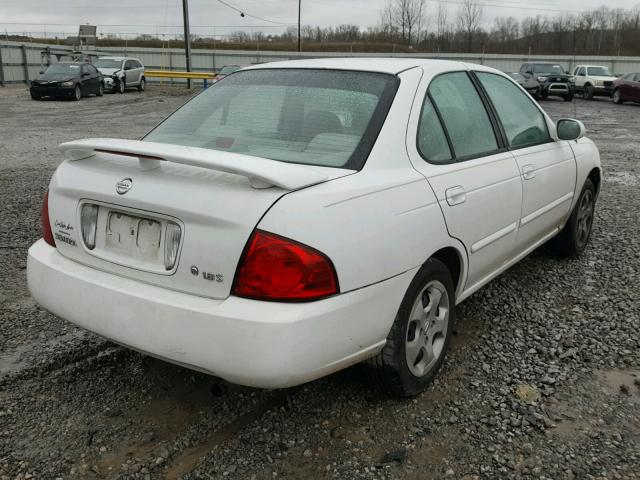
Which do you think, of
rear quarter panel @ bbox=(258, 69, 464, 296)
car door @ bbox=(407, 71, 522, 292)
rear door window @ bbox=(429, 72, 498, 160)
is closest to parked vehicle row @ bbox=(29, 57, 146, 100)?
rear door window @ bbox=(429, 72, 498, 160)

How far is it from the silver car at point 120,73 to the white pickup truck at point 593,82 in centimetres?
2180

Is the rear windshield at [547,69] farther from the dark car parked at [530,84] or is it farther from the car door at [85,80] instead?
the car door at [85,80]

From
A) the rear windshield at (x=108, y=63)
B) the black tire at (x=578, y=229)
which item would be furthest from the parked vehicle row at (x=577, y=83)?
the black tire at (x=578, y=229)

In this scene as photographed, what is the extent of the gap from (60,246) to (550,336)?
109 inches

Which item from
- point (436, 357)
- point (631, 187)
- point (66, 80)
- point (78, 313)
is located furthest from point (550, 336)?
point (66, 80)

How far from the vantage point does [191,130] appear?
3166 millimetres

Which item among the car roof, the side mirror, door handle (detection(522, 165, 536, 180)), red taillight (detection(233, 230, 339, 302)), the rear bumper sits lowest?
the rear bumper

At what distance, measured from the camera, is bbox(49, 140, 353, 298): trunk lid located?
221cm

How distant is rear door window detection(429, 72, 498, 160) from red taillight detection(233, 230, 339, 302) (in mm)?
1280

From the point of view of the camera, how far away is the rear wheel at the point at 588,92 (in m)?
29.0

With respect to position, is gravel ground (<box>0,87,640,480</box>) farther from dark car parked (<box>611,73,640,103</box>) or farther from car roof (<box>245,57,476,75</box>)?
dark car parked (<box>611,73,640,103</box>)

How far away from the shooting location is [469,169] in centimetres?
311

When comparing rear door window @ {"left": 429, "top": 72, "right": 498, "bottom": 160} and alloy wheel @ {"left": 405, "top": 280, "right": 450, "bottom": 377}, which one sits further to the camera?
rear door window @ {"left": 429, "top": 72, "right": 498, "bottom": 160}

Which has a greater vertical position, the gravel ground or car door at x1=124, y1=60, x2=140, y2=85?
car door at x1=124, y1=60, x2=140, y2=85
